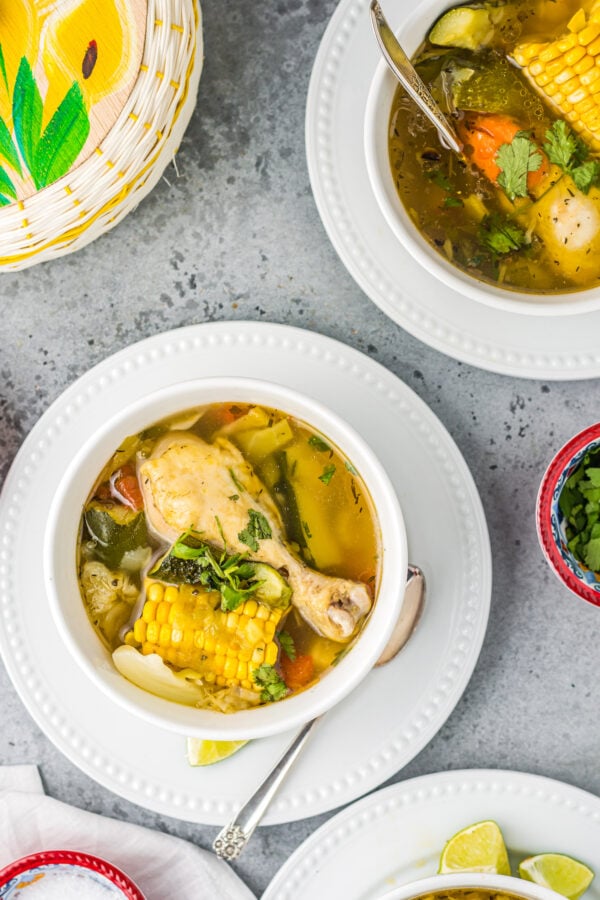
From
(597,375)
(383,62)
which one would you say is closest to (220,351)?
(383,62)

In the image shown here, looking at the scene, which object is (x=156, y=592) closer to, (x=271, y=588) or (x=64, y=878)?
(x=271, y=588)

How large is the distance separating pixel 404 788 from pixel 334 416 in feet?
2.62

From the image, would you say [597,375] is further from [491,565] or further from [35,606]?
[35,606]

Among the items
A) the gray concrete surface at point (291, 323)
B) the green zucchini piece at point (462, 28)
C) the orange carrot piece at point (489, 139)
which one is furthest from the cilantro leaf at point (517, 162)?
the gray concrete surface at point (291, 323)

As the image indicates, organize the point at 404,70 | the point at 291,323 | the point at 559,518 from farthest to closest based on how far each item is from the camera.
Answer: the point at 291,323
the point at 559,518
the point at 404,70

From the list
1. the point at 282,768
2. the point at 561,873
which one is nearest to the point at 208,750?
the point at 282,768

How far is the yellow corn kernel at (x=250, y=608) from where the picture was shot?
1.71 meters

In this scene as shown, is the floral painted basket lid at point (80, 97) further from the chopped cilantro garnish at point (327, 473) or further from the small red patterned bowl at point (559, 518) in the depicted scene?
the small red patterned bowl at point (559, 518)

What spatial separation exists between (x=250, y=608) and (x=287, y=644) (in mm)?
112

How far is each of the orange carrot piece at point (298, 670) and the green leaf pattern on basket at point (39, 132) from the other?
0.97 metres

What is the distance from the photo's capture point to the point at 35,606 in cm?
183

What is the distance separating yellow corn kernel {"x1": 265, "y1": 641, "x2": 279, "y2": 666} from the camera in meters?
1.69

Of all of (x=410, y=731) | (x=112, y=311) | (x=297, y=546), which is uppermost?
(x=112, y=311)

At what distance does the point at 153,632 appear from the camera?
1703mm
